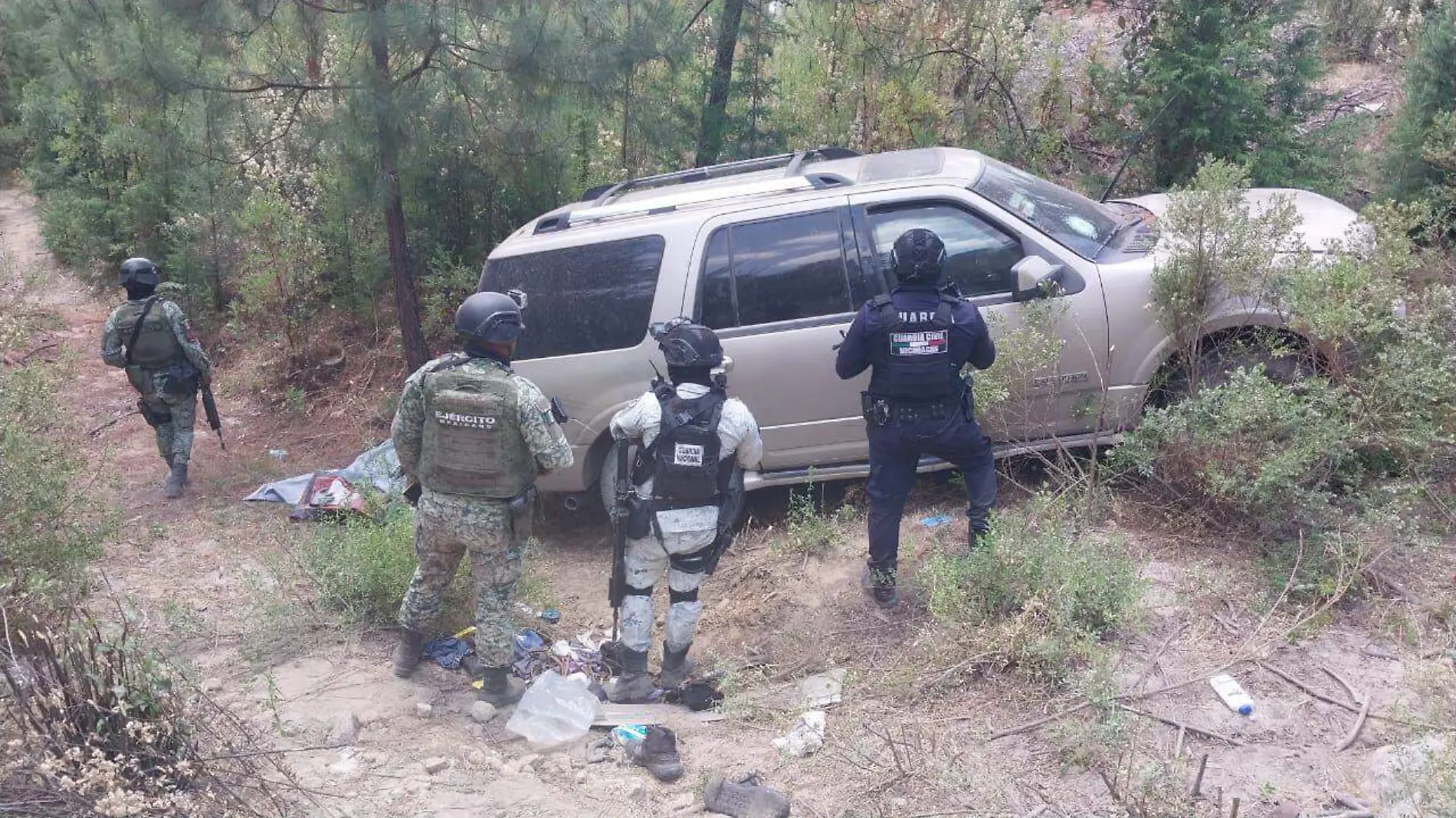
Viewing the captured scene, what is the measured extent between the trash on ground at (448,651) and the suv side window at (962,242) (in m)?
2.76

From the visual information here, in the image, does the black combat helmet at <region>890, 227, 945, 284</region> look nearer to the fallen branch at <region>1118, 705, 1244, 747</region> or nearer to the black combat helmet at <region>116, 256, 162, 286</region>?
the fallen branch at <region>1118, 705, 1244, 747</region>

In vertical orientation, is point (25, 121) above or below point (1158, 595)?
above

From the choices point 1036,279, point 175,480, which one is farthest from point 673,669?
point 175,480

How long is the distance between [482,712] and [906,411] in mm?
2235

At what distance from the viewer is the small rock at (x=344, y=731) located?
4223 mm

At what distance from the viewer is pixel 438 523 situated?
463cm

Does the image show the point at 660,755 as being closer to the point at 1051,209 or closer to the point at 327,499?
the point at 1051,209

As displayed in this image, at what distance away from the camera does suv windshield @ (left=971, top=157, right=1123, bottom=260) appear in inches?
216

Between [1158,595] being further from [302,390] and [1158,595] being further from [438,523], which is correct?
[302,390]

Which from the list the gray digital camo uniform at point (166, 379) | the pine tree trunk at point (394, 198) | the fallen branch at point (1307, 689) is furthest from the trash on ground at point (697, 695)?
the gray digital camo uniform at point (166, 379)

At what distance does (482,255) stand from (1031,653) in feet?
21.0

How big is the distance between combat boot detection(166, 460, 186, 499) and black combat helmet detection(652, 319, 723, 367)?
16.3 feet

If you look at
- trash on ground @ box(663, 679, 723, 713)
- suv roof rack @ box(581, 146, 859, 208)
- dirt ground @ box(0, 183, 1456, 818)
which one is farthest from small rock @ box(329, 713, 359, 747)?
suv roof rack @ box(581, 146, 859, 208)

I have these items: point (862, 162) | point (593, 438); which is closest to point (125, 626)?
point (593, 438)
